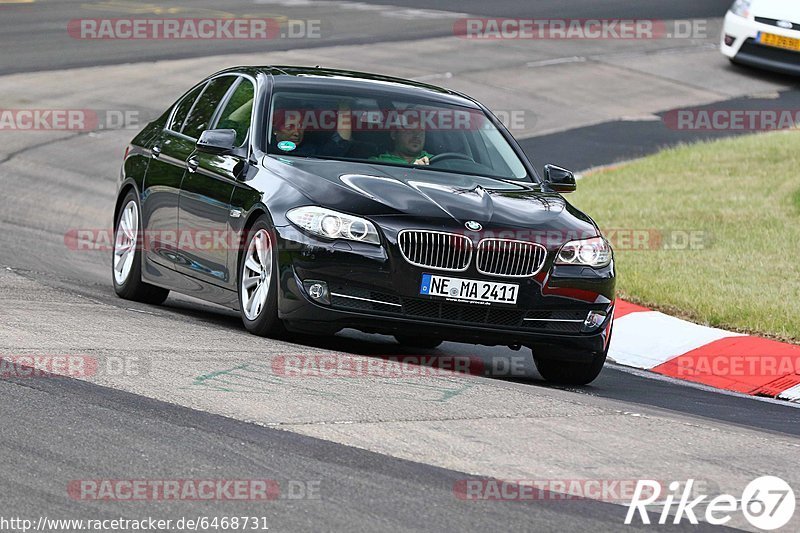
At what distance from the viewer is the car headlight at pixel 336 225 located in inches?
316

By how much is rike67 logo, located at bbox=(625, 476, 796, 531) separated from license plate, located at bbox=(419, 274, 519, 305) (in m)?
2.48

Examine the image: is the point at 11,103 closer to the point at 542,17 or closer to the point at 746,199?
the point at 746,199

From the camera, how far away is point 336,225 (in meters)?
8.05

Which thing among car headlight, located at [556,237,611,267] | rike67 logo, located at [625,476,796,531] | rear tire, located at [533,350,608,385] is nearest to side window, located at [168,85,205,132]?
rear tire, located at [533,350,608,385]

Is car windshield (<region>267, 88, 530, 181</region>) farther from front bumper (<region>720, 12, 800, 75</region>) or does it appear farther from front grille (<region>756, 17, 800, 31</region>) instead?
front bumper (<region>720, 12, 800, 75</region>)

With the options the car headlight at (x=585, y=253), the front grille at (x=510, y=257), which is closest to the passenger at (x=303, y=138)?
the front grille at (x=510, y=257)

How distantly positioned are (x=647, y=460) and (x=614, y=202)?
977 cm

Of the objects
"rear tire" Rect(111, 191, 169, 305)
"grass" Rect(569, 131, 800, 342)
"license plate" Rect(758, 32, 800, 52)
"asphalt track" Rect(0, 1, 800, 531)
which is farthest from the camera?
"license plate" Rect(758, 32, 800, 52)

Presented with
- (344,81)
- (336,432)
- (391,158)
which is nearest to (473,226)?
(391,158)

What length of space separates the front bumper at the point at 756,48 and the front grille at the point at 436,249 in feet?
56.3

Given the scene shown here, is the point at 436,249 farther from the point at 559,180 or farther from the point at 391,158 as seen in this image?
the point at 559,180

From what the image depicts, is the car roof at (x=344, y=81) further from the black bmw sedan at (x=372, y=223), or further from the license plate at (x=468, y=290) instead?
the license plate at (x=468, y=290)

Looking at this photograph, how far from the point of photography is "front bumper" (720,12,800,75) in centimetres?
2411

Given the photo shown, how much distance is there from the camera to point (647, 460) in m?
6.11
